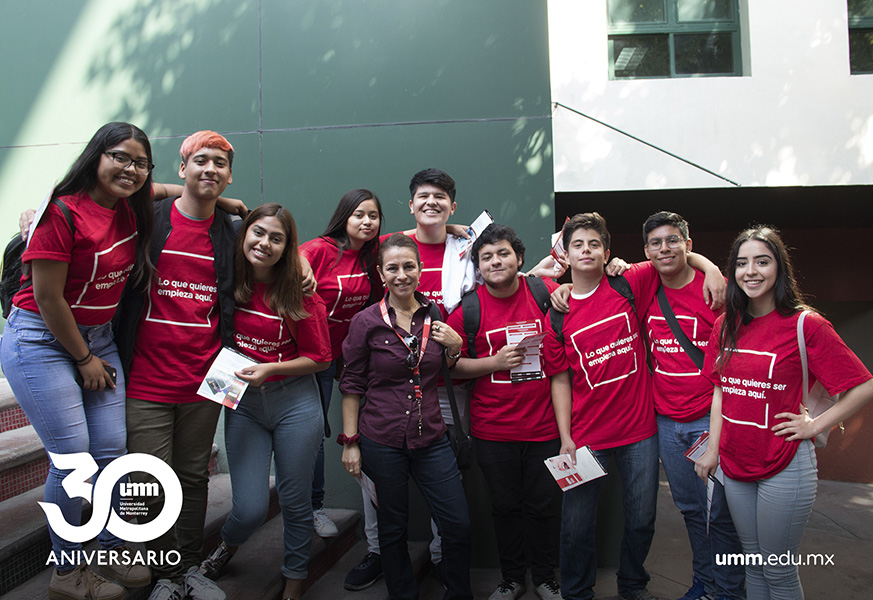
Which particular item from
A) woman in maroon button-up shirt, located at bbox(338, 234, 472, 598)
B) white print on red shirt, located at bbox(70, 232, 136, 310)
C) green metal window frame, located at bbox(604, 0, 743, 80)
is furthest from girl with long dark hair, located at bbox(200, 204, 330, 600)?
green metal window frame, located at bbox(604, 0, 743, 80)

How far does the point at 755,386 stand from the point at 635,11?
13.0ft

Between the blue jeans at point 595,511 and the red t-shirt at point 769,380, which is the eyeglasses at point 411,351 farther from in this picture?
the red t-shirt at point 769,380

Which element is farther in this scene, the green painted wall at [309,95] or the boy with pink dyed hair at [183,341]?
the green painted wall at [309,95]

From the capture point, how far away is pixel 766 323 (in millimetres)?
2836

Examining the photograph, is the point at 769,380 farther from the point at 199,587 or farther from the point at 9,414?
the point at 9,414

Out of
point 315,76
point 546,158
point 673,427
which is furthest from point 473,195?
point 673,427

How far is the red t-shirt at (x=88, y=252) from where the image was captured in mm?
2422

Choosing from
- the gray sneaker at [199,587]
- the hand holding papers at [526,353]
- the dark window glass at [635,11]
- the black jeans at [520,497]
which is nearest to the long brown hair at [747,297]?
the hand holding papers at [526,353]

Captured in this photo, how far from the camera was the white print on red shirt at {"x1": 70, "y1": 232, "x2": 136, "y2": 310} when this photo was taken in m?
2.58

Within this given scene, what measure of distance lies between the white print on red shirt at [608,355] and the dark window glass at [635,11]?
3287 millimetres

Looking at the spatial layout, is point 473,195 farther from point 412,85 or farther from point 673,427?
point 673,427

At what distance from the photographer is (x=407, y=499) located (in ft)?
10.5

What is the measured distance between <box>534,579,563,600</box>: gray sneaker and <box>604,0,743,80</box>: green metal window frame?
420 centimetres

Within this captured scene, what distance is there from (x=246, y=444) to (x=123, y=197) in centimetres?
139
